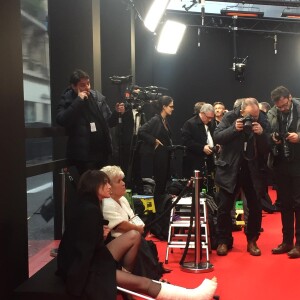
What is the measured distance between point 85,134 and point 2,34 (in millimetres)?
1479

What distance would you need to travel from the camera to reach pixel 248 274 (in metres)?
3.81

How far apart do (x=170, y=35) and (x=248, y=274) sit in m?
4.78

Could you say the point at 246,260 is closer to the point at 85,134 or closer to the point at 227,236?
the point at 227,236

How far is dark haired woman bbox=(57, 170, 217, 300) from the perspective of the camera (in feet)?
8.41

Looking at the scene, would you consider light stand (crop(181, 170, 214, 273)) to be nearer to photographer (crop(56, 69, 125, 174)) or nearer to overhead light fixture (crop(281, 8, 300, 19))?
photographer (crop(56, 69, 125, 174))

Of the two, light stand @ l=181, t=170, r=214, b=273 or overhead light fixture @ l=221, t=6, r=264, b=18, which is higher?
overhead light fixture @ l=221, t=6, r=264, b=18

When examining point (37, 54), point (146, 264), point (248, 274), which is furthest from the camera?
point (37, 54)

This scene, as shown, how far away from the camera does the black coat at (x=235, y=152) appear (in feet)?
13.8

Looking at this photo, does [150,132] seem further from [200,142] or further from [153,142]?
[200,142]

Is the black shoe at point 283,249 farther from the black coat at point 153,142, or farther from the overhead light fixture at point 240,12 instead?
the overhead light fixture at point 240,12

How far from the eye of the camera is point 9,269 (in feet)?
8.92

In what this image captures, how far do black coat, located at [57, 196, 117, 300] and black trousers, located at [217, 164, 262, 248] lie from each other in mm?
1918

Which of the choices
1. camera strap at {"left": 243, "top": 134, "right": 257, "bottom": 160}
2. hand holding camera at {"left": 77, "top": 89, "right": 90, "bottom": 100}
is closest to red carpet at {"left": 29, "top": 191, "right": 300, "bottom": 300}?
camera strap at {"left": 243, "top": 134, "right": 257, "bottom": 160}

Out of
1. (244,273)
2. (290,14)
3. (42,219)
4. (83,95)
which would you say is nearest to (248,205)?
(244,273)
